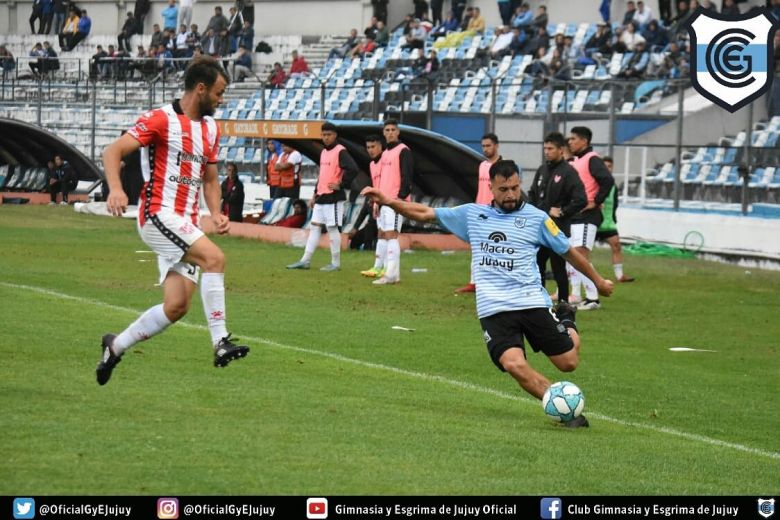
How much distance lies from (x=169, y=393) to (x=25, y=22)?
5060 cm

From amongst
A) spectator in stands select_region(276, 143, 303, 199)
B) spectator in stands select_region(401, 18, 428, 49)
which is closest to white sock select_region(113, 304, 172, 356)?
spectator in stands select_region(276, 143, 303, 199)

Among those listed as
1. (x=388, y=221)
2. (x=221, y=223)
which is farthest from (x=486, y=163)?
(x=221, y=223)

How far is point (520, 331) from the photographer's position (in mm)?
9664

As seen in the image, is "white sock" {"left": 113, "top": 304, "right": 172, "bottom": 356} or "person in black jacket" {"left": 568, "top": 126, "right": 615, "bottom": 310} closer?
"white sock" {"left": 113, "top": 304, "right": 172, "bottom": 356}

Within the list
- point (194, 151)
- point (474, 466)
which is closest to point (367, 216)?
point (194, 151)

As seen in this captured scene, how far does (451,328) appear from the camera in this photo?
15.4m

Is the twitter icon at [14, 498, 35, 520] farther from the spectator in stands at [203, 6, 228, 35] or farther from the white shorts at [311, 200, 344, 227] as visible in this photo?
the spectator in stands at [203, 6, 228, 35]

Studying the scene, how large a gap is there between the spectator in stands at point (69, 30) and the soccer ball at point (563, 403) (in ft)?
151

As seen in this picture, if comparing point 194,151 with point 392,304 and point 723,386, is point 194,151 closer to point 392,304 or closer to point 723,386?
point 723,386

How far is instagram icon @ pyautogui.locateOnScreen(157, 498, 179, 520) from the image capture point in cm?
624

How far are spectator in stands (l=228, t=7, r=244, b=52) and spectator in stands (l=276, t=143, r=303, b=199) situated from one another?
58.0 ft

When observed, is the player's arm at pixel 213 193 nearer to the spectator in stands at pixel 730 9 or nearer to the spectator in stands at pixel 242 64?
the spectator in stands at pixel 730 9

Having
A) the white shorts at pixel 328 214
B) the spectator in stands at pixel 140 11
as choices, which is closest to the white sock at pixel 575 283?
the white shorts at pixel 328 214

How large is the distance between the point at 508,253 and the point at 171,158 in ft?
7.63
